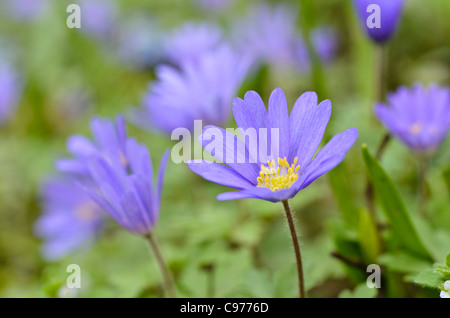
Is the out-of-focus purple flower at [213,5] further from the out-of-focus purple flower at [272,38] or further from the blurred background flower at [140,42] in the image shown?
the out-of-focus purple flower at [272,38]

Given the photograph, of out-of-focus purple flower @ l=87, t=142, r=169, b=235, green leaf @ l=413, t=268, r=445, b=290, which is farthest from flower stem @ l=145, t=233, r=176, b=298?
green leaf @ l=413, t=268, r=445, b=290

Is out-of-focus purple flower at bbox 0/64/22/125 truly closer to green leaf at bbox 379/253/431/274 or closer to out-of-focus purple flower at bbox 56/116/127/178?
out-of-focus purple flower at bbox 56/116/127/178

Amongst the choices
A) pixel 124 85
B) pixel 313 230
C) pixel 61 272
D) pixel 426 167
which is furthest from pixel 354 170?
pixel 124 85

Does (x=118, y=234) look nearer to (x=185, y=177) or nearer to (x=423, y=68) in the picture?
(x=185, y=177)

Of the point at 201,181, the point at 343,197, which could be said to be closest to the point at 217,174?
the point at 343,197

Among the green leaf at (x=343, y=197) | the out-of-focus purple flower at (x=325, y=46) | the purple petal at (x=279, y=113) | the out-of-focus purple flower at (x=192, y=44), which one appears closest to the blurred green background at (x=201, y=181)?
the green leaf at (x=343, y=197)
